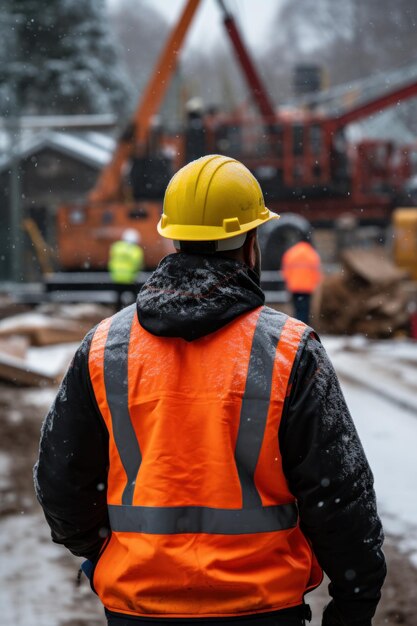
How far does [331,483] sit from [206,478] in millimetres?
265

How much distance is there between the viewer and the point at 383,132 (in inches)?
1996

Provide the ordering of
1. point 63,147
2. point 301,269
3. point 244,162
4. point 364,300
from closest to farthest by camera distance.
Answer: point 301,269
point 364,300
point 244,162
point 63,147

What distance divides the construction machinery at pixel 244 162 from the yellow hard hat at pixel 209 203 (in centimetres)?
1725

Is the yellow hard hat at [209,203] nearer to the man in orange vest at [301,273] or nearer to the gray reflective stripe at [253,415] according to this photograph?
the gray reflective stripe at [253,415]

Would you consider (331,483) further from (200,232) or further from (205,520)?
(200,232)

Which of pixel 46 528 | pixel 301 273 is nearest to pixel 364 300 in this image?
pixel 301 273

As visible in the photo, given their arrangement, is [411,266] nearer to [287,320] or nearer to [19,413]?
[19,413]

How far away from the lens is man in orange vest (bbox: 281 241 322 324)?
40.4 feet

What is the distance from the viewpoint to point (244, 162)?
20.5m

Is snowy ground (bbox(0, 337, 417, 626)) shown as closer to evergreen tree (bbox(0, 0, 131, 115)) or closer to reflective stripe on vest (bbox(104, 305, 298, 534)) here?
reflective stripe on vest (bbox(104, 305, 298, 534))

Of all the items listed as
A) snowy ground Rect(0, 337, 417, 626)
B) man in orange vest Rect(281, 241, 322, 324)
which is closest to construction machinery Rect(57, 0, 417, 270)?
man in orange vest Rect(281, 241, 322, 324)

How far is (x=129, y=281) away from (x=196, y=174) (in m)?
13.9

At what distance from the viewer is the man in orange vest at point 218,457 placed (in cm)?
198

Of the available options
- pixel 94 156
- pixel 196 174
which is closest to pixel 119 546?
pixel 196 174
